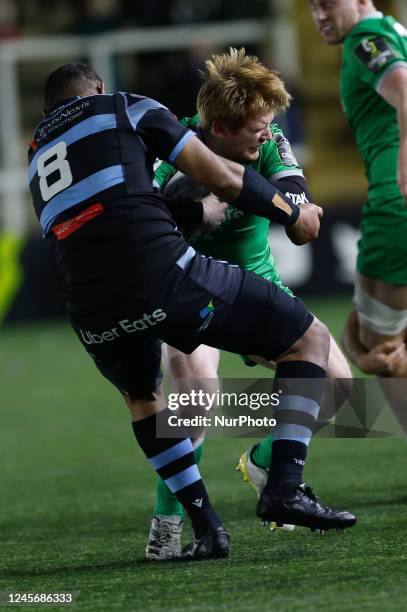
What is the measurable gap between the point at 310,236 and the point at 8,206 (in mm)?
12086

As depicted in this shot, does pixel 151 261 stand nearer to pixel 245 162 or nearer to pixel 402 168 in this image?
pixel 245 162

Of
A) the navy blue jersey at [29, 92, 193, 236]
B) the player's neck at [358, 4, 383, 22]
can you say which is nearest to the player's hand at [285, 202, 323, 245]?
the navy blue jersey at [29, 92, 193, 236]

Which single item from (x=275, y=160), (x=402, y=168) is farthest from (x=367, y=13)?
(x=275, y=160)

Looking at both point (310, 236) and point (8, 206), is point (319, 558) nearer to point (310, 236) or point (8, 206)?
point (310, 236)

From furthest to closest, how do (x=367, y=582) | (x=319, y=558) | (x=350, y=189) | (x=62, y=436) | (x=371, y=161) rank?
(x=350, y=189), (x=62, y=436), (x=371, y=161), (x=319, y=558), (x=367, y=582)

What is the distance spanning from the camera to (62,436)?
8352mm

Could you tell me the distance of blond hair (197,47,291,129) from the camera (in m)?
4.46

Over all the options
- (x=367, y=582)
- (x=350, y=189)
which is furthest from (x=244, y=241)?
(x=350, y=189)

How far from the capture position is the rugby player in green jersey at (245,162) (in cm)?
448

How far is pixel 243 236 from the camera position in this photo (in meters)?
5.15

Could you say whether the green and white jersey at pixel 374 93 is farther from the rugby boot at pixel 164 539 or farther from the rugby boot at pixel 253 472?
the rugby boot at pixel 164 539

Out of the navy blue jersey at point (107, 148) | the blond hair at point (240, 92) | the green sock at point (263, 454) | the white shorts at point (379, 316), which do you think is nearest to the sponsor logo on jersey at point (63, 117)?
the navy blue jersey at point (107, 148)

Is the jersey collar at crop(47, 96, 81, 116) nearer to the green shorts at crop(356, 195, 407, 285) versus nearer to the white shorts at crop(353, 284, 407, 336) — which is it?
the green shorts at crop(356, 195, 407, 285)

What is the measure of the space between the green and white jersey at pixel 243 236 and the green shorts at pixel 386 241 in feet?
2.30
